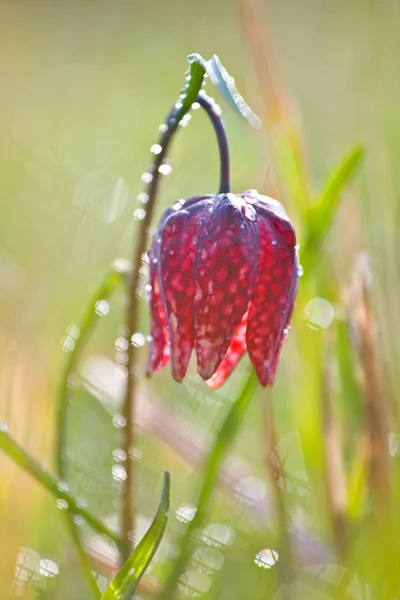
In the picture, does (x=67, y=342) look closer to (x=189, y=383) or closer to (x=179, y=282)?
(x=179, y=282)

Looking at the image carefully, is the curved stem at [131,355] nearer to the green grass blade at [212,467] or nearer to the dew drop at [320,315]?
the green grass blade at [212,467]

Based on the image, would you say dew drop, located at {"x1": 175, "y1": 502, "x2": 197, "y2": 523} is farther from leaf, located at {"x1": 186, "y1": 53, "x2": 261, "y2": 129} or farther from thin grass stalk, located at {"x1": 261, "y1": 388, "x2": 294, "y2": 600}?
leaf, located at {"x1": 186, "y1": 53, "x2": 261, "y2": 129}

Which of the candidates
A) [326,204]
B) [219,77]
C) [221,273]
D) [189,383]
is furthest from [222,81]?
[189,383]

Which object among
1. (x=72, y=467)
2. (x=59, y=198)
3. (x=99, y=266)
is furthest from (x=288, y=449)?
(x=59, y=198)

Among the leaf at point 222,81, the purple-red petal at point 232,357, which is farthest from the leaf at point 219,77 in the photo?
the purple-red petal at point 232,357

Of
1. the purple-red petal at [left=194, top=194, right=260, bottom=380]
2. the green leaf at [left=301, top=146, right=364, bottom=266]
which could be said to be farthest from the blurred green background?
the purple-red petal at [left=194, top=194, right=260, bottom=380]

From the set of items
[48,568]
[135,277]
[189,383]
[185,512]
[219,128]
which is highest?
[219,128]

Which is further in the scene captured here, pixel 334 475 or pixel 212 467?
pixel 334 475

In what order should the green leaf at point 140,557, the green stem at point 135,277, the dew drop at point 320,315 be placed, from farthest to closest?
1. the dew drop at point 320,315
2. the green stem at point 135,277
3. the green leaf at point 140,557
